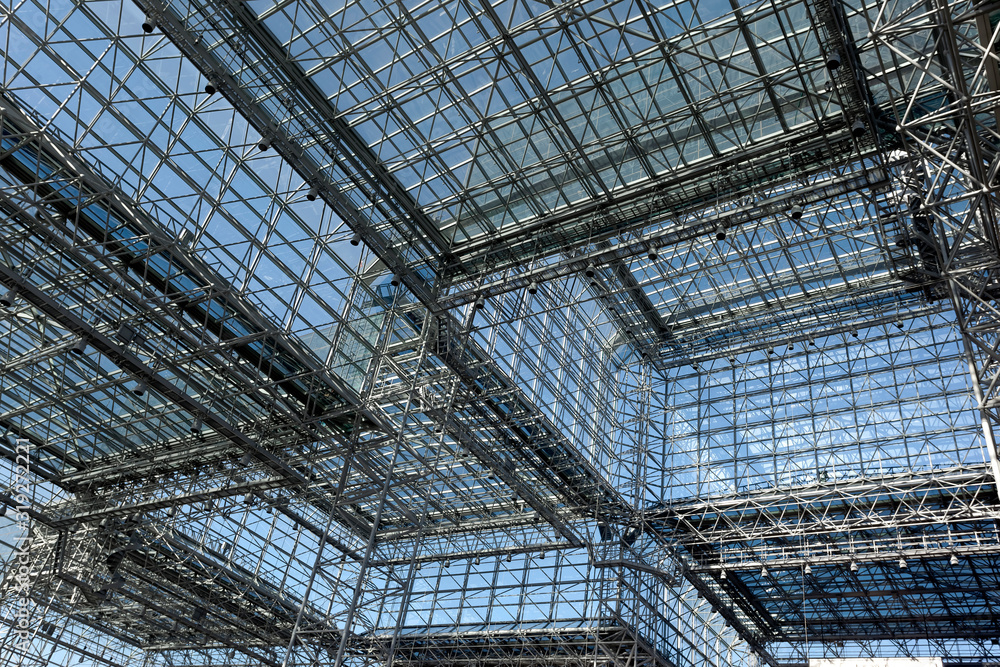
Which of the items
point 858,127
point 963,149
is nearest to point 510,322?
point 858,127

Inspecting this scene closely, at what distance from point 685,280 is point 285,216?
55.4ft

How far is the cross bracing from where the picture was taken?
63.6ft

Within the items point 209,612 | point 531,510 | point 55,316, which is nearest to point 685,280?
point 531,510

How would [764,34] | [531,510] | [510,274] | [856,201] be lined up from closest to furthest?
[764,34] < [510,274] < [856,201] < [531,510]

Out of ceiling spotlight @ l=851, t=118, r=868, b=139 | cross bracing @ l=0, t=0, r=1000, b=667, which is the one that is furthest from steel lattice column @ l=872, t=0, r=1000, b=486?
ceiling spotlight @ l=851, t=118, r=868, b=139

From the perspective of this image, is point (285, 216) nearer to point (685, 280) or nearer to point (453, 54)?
point (453, 54)

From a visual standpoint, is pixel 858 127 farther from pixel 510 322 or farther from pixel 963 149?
pixel 510 322

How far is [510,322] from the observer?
91.5 ft

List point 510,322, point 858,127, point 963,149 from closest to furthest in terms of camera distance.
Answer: point 963,149 < point 858,127 < point 510,322

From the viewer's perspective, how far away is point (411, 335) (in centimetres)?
2733

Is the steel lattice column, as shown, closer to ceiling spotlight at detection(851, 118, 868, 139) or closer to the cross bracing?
the cross bracing

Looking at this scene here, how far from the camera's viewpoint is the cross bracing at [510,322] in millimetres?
19391

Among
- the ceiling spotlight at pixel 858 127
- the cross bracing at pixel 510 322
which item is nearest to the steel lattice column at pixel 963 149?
the cross bracing at pixel 510 322

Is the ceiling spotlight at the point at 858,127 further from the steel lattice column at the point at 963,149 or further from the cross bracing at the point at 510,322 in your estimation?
the steel lattice column at the point at 963,149
